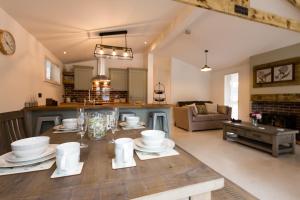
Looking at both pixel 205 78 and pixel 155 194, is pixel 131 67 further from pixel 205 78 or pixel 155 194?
pixel 155 194

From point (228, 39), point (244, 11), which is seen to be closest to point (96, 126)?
point (244, 11)

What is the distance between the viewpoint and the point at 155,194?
59cm

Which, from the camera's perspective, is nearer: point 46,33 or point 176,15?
point 46,33

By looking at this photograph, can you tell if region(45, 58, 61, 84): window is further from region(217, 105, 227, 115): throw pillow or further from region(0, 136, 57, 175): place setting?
region(217, 105, 227, 115): throw pillow

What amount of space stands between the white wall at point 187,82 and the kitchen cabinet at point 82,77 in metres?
3.49

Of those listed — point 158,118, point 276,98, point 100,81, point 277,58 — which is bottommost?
point 158,118

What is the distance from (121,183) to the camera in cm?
65

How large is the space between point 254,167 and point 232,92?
4.63m

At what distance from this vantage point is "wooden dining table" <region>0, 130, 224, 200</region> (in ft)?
1.88

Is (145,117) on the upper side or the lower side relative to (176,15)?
lower

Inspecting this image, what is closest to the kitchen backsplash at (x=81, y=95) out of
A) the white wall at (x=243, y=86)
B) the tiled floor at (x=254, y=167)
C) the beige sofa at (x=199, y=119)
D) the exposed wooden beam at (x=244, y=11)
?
the beige sofa at (x=199, y=119)

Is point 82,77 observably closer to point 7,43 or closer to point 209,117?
point 7,43

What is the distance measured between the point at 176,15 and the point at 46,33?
107 inches

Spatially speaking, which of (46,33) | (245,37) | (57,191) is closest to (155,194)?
(57,191)
